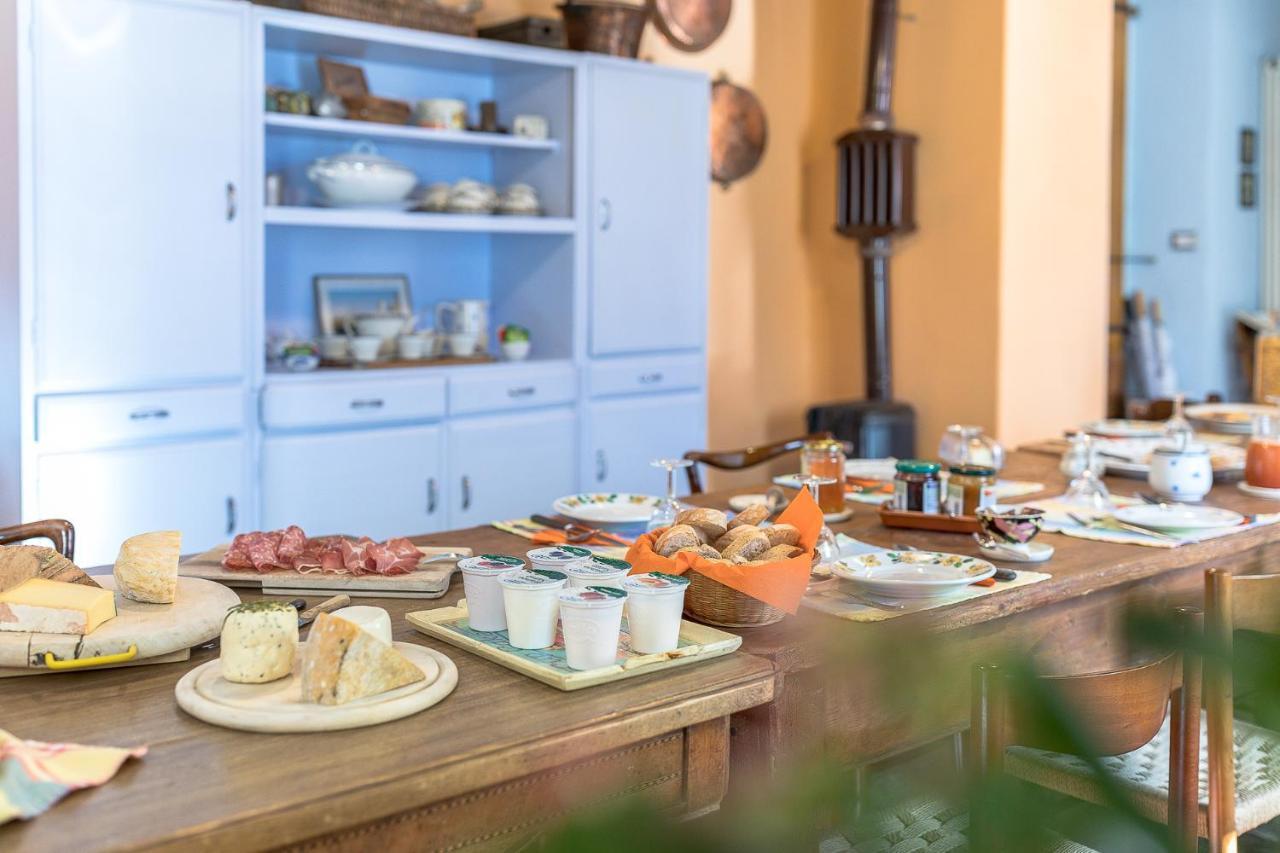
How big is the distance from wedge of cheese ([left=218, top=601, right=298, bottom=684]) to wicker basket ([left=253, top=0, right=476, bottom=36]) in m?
3.07

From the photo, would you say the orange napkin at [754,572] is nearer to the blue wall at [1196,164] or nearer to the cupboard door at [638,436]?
the cupboard door at [638,436]

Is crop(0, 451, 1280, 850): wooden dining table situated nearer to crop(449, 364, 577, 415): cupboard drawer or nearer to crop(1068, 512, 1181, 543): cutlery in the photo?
crop(1068, 512, 1181, 543): cutlery

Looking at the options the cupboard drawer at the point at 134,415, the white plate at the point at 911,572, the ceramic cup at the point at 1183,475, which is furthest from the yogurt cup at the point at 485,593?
the cupboard drawer at the point at 134,415

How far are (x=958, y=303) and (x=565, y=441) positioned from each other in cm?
186

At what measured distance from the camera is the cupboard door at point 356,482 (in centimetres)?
392

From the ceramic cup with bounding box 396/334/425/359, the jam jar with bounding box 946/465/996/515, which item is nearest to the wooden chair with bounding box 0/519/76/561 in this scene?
the jam jar with bounding box 946/465/996/515

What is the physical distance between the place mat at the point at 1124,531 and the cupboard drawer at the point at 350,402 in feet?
7.19

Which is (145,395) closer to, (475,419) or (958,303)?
(475,419)

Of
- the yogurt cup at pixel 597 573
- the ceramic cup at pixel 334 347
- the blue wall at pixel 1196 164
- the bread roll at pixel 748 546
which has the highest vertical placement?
the blue wall at pixel 1196 164

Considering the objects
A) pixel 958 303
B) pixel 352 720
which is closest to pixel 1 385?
pixel 352 720

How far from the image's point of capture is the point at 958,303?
5.43 metres

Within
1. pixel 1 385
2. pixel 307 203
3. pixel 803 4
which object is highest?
pixel 803 4

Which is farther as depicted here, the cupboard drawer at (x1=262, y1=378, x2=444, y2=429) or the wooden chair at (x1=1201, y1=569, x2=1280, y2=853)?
the cupboard drawer at (x1=262, y1=378, x2=444, y2=429)

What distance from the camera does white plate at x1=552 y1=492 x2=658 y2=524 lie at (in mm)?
2371
